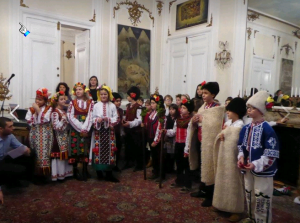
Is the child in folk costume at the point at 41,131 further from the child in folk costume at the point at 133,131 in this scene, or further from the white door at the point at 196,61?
the white door at the point at 196,61

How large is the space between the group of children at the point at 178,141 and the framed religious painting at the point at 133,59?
3.41m

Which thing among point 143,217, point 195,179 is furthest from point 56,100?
point 195,179

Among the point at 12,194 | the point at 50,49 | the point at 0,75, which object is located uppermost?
the point at 50,49

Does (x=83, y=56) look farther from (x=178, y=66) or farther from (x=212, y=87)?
(x=212, y=87)

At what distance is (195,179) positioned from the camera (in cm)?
439

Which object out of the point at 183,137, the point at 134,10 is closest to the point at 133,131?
the point at 183,137

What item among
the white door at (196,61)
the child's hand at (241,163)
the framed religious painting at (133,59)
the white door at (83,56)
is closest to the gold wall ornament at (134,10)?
the framed religious painting at (133,59)

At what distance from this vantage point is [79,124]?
411 cm

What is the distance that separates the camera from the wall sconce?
699cm

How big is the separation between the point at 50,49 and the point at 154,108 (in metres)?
4.08

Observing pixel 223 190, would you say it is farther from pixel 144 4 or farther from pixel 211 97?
pixel 144 4

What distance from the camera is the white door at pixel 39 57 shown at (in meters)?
6.69

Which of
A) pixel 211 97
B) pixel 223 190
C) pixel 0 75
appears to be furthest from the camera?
pixel 0 75

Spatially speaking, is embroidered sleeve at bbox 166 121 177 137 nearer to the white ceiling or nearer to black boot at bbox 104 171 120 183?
black boot at bbox 104 171 120 183
